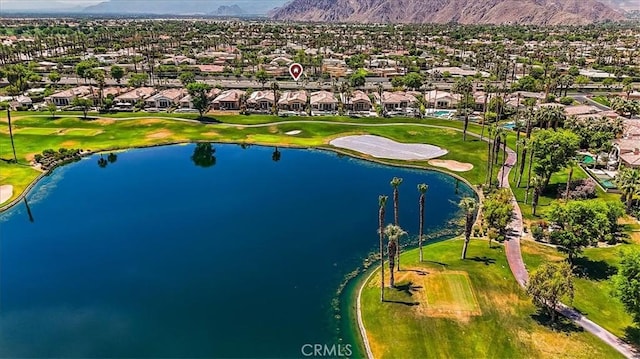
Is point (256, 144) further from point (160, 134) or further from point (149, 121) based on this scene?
point (149, 121)

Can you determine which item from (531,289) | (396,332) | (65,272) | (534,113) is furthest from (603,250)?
(65,272)

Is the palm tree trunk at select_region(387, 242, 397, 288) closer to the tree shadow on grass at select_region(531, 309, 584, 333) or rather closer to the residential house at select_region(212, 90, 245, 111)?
the tree shadow on grass at select_region(531, 309, 584, 333)

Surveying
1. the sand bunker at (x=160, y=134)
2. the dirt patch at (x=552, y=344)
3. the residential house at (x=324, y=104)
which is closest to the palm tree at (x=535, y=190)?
the dirt patch at (x=552, y=344)

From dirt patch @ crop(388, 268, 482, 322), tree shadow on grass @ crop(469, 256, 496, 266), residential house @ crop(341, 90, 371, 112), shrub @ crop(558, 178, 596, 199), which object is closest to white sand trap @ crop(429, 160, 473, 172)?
shrub @ crop(558, 178, 596, 199)

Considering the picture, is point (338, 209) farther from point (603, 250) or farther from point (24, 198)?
point (24, 198)

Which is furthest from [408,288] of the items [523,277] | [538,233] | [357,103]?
[357,103]

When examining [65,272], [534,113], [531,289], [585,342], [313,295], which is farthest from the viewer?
[534,113]
